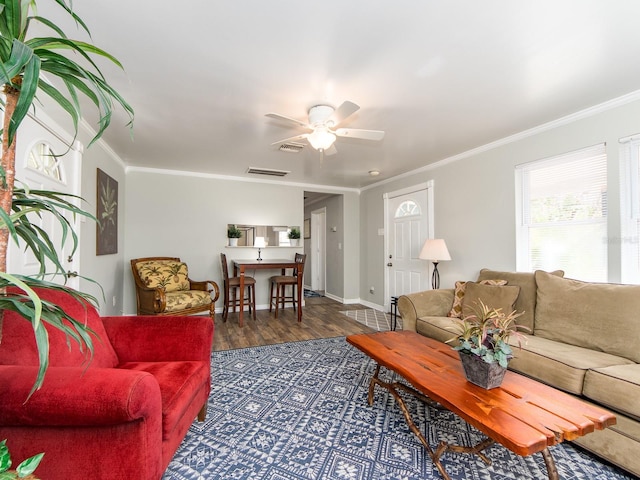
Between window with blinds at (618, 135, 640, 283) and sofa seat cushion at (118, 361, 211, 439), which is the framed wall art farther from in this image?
window with blinds at (618, 135, 640, 283)

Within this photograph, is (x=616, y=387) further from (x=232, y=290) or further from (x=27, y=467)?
(x=232, y=290)

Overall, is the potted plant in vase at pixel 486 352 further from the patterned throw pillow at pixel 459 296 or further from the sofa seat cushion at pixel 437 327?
the patterned throw pillow at pixel 459 296

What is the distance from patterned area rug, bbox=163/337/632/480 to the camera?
5.11ft

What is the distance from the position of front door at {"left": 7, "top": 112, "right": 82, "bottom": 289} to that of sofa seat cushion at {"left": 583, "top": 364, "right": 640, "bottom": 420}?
2927mm

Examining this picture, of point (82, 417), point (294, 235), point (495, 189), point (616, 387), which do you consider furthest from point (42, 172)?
point (495, 189)

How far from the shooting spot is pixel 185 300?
361 centimetres

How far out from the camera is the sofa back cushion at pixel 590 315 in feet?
6.57

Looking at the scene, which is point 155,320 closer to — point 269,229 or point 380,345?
point 380,345

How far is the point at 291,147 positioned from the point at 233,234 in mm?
2079

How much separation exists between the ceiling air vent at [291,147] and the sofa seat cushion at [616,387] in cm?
308

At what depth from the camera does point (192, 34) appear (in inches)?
66.9

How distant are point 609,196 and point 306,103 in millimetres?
2587

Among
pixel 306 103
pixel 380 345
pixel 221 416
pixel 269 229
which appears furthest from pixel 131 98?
pixel 269 229

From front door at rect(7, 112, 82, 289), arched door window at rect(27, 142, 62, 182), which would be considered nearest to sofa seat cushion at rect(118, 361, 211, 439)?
front door at rect(7, 112, 82, 289)
